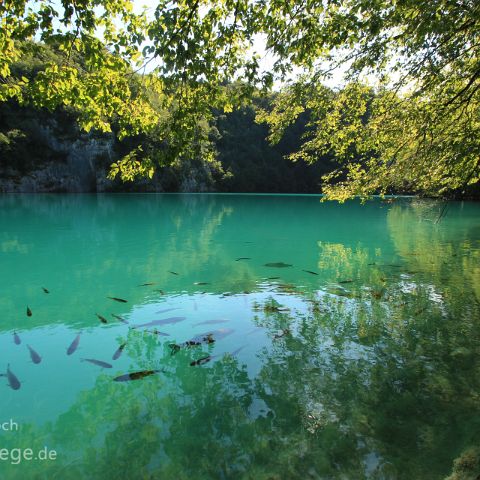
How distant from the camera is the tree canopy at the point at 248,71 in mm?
5172

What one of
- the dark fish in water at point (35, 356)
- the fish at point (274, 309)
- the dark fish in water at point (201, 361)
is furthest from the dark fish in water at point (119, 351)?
the fish at point (274, 309)

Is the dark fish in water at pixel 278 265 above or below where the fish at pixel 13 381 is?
below

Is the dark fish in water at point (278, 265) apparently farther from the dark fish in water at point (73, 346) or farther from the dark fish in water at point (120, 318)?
the dark fish in water at point (73, 346)

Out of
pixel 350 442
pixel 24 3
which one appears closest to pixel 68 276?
pixel 24 3

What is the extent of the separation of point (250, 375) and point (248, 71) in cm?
430

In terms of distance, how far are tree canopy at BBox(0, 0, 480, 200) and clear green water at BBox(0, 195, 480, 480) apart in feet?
9.45

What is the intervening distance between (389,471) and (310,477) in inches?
29.1

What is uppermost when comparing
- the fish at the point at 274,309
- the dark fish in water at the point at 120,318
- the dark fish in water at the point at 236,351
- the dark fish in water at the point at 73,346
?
the dark fish in water at the point at 236,351

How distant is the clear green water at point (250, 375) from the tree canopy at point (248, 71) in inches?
113

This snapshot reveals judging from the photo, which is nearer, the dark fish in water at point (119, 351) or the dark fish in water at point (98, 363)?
the dark fish in water at point (98, 363)

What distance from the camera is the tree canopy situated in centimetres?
517

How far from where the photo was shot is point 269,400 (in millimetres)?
4922

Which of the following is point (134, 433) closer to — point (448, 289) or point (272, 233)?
point (448, 289)

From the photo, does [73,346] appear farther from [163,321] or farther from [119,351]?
[163,321]
